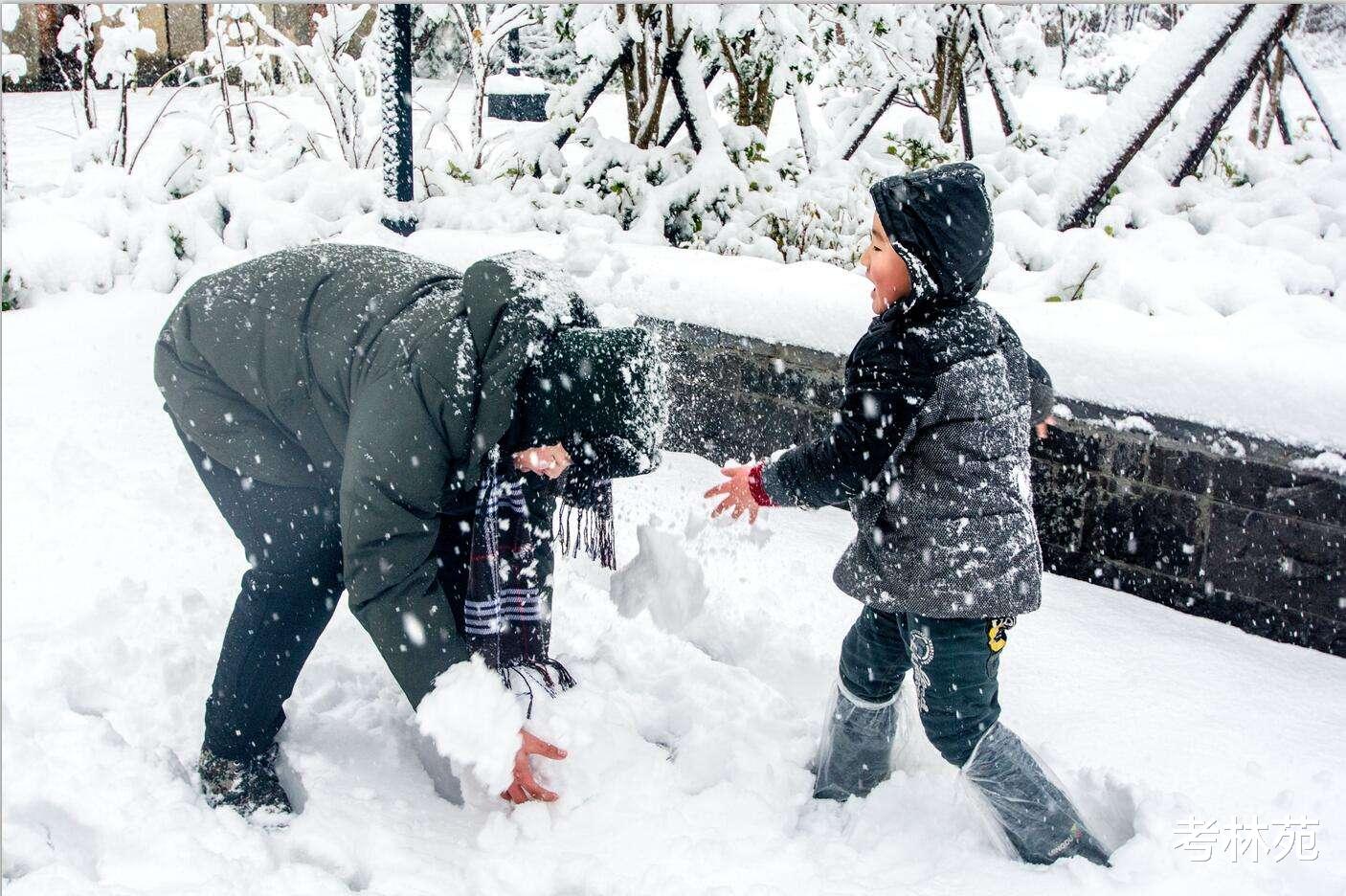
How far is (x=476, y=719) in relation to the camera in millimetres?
1833

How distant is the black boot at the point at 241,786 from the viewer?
2117mm

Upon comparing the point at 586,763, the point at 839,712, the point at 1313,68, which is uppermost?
the point at 1313,68

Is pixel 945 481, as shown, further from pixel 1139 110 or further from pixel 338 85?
pixel 338 85

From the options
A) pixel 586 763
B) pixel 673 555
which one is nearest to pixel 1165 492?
pixel 673 555

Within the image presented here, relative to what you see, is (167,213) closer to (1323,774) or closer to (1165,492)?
(1165,492)

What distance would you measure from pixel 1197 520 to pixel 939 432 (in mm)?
1417

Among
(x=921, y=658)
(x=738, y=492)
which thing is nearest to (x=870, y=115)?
(x=738, y=492)

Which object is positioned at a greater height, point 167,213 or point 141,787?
point 167,213

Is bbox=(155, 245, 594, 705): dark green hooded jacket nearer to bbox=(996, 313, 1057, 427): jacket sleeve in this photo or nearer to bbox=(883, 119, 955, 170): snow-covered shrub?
bbox=(996, 313, 1057, 427): jacket sleeve

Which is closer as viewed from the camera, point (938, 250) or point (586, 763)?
point (938, 250)

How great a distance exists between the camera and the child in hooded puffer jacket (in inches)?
74.3

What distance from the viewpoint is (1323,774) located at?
2.29 meters

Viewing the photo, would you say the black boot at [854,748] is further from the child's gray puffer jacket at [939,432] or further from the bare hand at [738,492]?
the bare hand at [738,492]

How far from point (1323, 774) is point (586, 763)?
5.56ft
